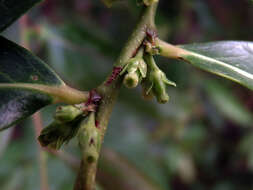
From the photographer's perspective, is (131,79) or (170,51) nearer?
(131,79)

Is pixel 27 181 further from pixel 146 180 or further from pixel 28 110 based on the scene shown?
pixel 28 110

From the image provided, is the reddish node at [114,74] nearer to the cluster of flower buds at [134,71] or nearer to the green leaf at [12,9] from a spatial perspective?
the cluster of flower buds at [134,71]

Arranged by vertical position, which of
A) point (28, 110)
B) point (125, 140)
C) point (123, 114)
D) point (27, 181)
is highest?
point (123, 114)

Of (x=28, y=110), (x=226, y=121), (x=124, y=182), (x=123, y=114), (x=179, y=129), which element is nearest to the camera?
(x=28, y=110)

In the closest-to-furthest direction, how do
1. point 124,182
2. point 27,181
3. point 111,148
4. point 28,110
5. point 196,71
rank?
point 28,110 → point 124,182 → point 27,181 → point 111,148 → point 196,71

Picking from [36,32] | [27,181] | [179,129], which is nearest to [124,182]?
[27,181]

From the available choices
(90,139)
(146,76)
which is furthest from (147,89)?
(90,139)

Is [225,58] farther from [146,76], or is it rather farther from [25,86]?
[25,86]
